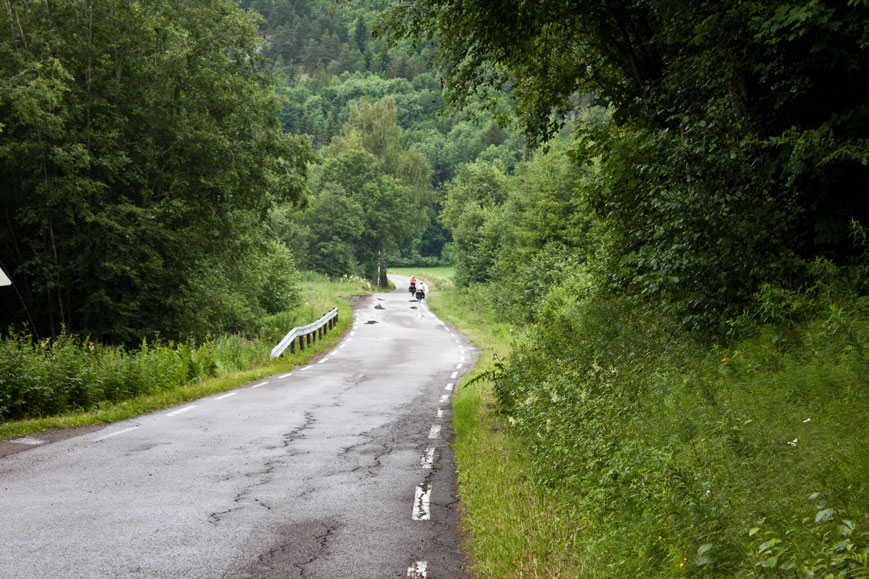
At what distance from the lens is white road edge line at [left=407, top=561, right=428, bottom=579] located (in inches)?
206

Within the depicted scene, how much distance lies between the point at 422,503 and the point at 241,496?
1.78 m

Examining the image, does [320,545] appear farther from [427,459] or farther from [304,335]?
[304,335]

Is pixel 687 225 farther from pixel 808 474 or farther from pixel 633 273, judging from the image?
pixel 808 474

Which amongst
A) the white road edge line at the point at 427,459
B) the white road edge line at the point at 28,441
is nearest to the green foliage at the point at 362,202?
the white road edge line at the point at 28,441

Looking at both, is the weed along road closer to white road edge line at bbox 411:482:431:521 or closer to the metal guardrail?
white road edge line at bbox 411:482:431:521

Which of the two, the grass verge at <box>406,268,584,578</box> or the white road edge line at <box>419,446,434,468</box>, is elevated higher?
the grass verge at <box>406,268,584,578</box>

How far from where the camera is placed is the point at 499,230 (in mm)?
48125

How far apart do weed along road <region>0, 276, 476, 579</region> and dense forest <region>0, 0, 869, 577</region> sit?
4.65 feet

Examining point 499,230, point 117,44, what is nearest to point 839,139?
point 117,44

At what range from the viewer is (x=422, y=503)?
286 inches

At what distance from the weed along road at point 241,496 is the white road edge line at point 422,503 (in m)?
0.01

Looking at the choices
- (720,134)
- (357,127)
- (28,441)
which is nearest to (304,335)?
(28,441)

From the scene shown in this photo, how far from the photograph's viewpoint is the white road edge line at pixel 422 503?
6.79 meters

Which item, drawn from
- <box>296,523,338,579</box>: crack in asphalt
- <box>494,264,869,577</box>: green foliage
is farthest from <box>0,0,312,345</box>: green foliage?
<box>494,264,869,577</box>: green foliage
